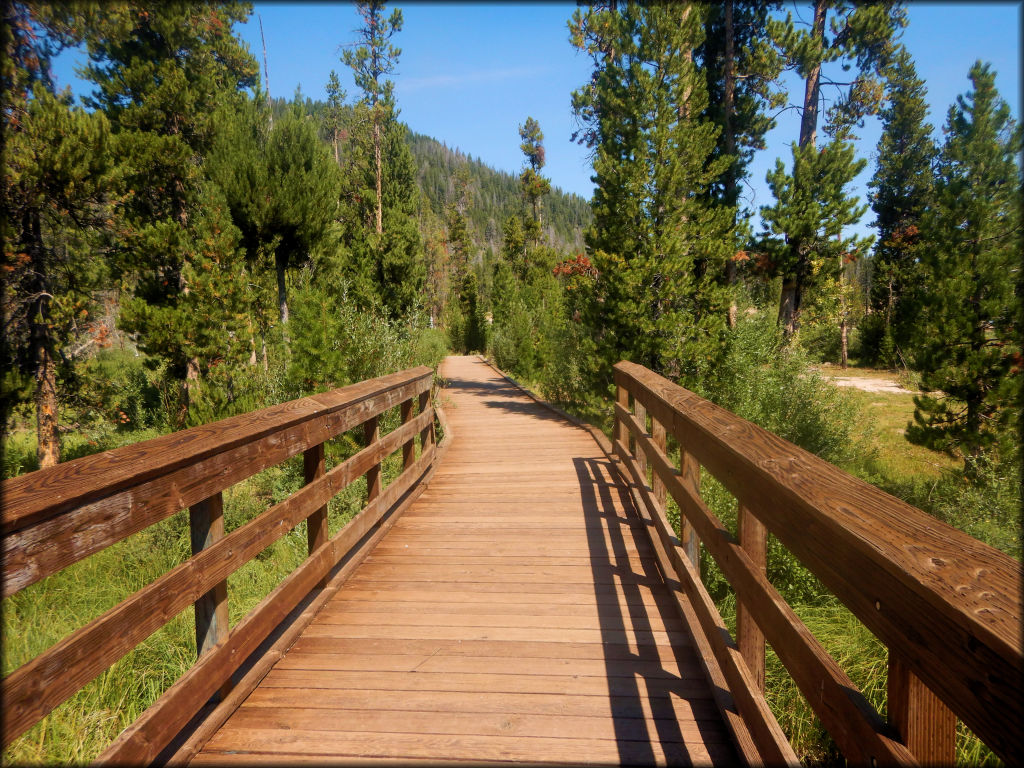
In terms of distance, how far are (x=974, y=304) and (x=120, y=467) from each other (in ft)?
30.3

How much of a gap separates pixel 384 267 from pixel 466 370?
4.74 meters

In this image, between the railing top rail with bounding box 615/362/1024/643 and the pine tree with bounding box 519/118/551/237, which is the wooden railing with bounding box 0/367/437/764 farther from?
the pine tree with bounding box 519/118/551/237

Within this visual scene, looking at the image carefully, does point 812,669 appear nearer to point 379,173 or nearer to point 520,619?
point 520,619

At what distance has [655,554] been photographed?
11.3ft

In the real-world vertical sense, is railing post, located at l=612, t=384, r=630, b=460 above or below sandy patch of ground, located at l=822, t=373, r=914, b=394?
above

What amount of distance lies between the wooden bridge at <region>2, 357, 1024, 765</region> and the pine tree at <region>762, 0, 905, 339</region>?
1024 cm

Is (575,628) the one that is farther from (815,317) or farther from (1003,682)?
(815,317)

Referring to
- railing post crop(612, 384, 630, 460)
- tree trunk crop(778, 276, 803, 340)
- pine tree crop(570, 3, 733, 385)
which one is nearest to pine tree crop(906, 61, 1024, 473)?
pine tree crop(570, 3, 733, 385)

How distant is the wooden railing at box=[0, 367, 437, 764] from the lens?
4.14 ft

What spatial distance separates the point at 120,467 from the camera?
1578 mm

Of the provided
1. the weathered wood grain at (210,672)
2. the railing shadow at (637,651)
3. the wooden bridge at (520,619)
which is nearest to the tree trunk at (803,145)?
the railing shadow at (637,651)

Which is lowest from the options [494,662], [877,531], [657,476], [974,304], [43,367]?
[494,662]

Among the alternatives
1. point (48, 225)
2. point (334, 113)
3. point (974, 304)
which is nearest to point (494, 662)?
point (974, 304)

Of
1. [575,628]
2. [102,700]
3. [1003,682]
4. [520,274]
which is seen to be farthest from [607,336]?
[520,274]
